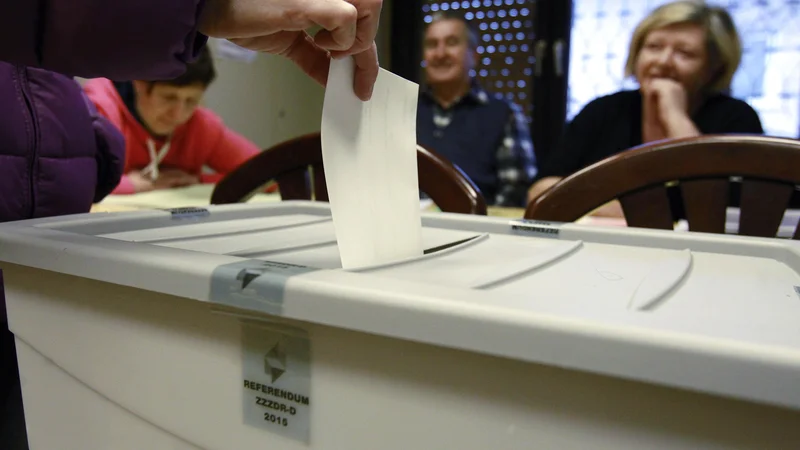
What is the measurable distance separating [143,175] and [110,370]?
60.3 inches

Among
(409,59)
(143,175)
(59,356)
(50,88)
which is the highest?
(409,59)

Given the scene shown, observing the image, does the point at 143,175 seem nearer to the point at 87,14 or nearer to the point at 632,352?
the point at 87,14

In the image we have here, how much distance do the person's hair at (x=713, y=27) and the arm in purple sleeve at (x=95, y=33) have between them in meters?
1.27

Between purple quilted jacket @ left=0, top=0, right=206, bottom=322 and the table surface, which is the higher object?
purple quilted jacket @ left=0, top=0, right=206, bottom=322

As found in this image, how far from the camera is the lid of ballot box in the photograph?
23 cm

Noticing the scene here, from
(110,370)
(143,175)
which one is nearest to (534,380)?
(110,370)

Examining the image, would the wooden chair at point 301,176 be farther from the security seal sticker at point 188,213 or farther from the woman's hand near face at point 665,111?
the woman's hand near face at point 665,111

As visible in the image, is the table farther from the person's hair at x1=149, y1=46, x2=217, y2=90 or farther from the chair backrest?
the chair backrest

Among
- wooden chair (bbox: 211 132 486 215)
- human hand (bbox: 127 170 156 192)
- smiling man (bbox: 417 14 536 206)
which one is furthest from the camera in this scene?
smiling man (bbox: 417 14 536 206)

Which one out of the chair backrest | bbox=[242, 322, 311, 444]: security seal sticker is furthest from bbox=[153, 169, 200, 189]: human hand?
bbox=[242, 322, 311, 444]: security seal sticker

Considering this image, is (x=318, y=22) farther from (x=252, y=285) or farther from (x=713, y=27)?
(x=713, y=27)

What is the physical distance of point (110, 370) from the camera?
406mm

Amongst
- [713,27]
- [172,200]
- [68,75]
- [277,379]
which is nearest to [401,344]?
[277,379]

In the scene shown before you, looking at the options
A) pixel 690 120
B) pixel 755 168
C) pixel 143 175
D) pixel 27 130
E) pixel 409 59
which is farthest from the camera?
pixel 409 59
